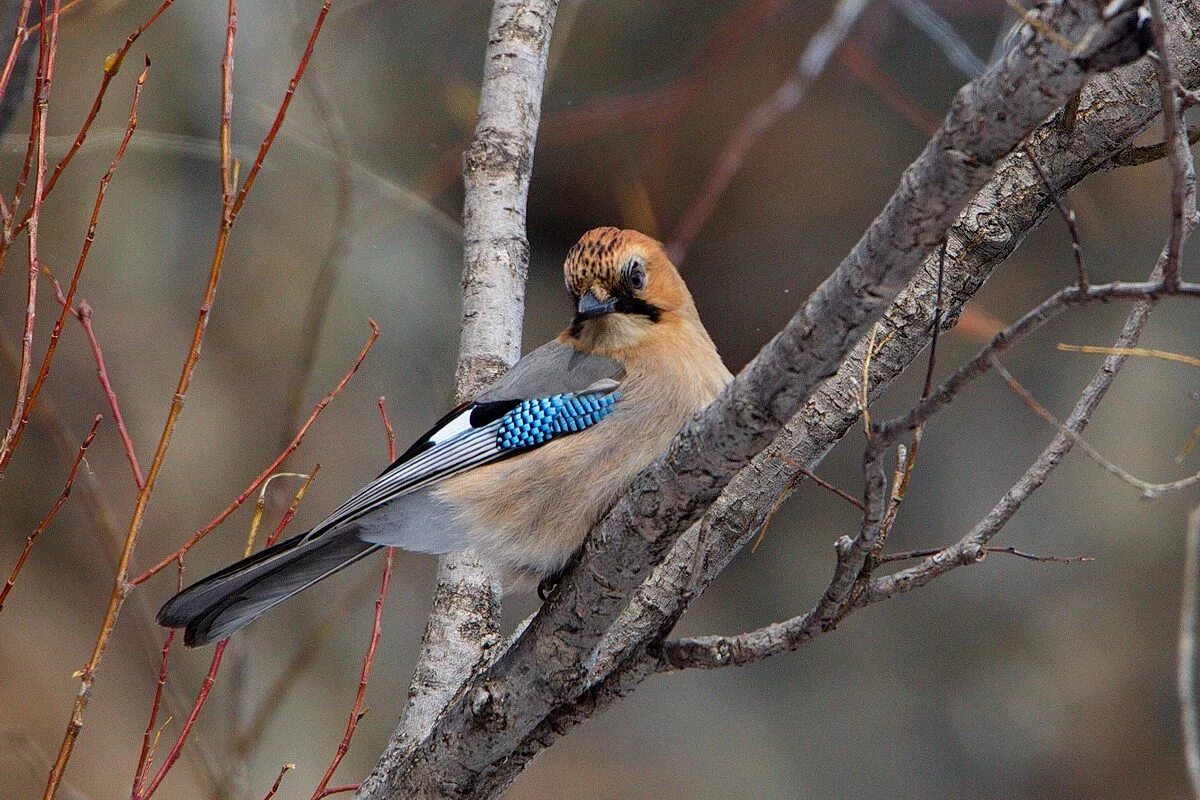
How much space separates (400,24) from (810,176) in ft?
8.87

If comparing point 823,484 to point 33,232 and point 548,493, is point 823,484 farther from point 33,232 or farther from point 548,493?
point 33,232

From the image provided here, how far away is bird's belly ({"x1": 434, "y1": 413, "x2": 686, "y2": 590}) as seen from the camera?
8.83 feet

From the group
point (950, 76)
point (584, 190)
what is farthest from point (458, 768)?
point (950, 76)

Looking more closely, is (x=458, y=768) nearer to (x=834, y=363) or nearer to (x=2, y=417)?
(x=834, y=363)

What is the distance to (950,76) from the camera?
6848 millimetres

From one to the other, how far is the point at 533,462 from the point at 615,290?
0.57 metres

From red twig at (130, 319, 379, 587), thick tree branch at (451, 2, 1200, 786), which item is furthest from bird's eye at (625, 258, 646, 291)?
red twig at (130, 319, 379, 587)

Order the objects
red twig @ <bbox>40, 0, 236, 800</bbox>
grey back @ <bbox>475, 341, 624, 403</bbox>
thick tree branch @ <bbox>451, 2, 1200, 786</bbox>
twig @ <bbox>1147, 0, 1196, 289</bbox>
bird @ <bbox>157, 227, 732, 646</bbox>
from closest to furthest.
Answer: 1. twig @ <bbox>1147, 0, 1196, 289</bbox>
2. red twig @ <bbox>40, 0, 236, 800</bbox>
3. thick tree branch @ <bbox>451, 2, 1200, 786</bbox>
4. bird @ <bbox>157, 227, 732, 646</bbox>
5. grey back @ <bbox>475, 341, 624, 403</bbox>

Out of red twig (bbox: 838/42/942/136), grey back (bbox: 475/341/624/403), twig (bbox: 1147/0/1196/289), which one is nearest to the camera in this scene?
twig (bbox: 1147/0/1196/289)

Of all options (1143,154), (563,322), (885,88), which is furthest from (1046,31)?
(563,322)

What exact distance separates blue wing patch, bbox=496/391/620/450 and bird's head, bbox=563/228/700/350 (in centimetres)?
27

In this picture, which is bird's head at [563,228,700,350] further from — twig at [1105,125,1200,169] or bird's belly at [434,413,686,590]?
twig at [1105,125,1200,169]

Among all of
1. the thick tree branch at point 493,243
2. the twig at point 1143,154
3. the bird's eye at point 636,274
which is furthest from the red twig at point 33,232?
the twig at point 1143,154

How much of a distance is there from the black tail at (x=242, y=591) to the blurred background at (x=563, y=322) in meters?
3.22
